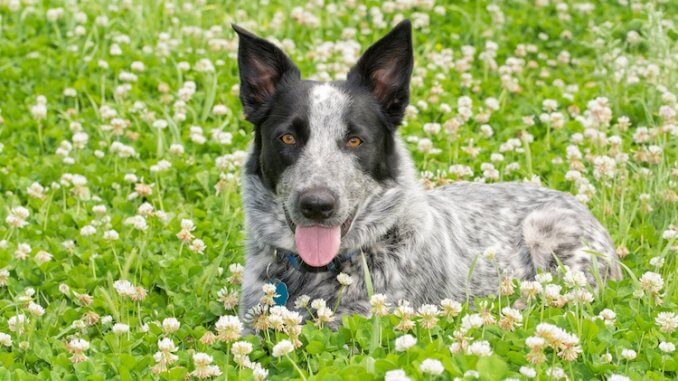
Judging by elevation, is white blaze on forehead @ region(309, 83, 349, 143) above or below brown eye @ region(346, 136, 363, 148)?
above

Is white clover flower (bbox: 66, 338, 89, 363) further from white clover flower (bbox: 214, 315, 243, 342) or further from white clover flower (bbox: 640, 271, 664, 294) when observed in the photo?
Answer: white clover flower (bbox: 640, 271, 664, 294)

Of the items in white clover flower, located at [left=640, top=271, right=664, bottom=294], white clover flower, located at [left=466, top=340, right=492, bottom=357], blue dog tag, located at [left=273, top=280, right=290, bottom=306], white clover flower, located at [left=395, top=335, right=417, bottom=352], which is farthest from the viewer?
blue dog tag, located at [left=273, top=280, right=290, bottom=306]

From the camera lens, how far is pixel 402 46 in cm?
632

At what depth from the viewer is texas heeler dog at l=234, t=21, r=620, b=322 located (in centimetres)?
605

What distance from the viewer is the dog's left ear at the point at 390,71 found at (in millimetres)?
6297

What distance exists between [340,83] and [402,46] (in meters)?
0.47

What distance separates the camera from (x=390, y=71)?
21.1 ft

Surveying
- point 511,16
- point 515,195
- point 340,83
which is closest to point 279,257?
point 340,83

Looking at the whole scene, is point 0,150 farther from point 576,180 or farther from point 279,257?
point 576,180

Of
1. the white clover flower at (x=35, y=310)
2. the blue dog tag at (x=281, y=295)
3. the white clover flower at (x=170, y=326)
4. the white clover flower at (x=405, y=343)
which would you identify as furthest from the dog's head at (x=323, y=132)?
the white clover flower at (x=35, y=310)

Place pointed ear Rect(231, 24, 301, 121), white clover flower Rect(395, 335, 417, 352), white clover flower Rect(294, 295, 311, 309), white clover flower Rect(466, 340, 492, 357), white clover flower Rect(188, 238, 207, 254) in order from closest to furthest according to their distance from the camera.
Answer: white clover flower Rect(466, 340, 492, 357) < white clover flower Rect(395, 335, 417, 352) < white clover flower Rect(294, 295, 311, 309) < pointed ear Rect(231, 24, 301, 121) < white clover flower Rect(188, 238, 207, 254)

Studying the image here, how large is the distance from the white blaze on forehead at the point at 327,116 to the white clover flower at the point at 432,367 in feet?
7.11

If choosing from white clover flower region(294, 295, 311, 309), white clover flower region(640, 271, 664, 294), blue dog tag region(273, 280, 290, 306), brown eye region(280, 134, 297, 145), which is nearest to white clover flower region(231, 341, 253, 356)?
white clover flower region(294, 295, 311, 309)

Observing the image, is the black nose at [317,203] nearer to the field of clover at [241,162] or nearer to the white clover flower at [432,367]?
the field of clover at [241,162]
